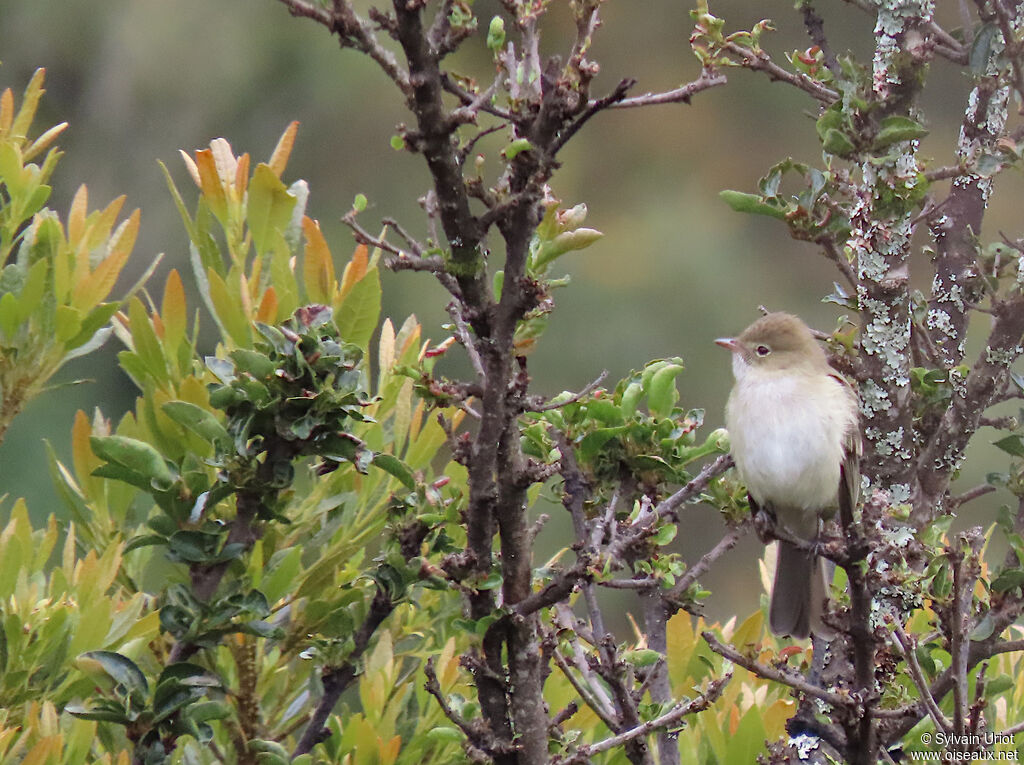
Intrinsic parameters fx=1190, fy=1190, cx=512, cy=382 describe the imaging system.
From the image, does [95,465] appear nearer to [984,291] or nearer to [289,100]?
[984,291]

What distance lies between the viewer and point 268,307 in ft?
5.05

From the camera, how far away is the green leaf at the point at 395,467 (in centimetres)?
147

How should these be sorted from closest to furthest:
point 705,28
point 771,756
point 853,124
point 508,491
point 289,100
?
point 508,491, point 771,756, point 853,124, point 705,28, point 289,100

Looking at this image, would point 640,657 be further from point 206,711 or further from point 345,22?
point 345,22

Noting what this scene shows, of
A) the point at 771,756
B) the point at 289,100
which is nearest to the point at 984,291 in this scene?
the point at 771,756

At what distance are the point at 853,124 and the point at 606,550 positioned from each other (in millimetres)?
729

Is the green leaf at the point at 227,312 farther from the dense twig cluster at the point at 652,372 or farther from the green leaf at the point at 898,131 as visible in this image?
the green leaf at the point at 898,131

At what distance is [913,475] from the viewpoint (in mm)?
1755

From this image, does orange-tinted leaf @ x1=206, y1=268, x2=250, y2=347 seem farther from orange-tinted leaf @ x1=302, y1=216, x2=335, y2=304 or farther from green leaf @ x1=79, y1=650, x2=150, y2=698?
green leaf @ x1=79, y1=650, x2=150, y2=698

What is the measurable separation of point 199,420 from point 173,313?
0.74 ft

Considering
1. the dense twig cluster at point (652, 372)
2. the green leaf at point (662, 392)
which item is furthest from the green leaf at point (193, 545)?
the green leaf at point (662, 392)

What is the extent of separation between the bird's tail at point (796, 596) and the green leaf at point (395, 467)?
796 millimetres

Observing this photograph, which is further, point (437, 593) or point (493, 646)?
point (437, 593)

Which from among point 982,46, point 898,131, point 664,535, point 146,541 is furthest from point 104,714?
point 982,46
